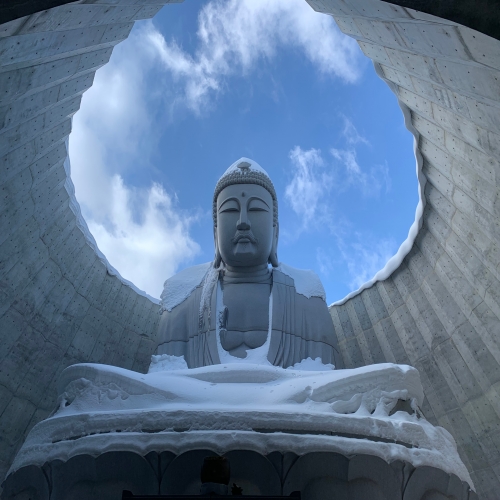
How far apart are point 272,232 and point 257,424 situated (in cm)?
313

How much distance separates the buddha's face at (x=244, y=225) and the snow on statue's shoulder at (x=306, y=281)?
1.18ft

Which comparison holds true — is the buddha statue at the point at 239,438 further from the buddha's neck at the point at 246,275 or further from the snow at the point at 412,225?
the snow at the point at 412,225

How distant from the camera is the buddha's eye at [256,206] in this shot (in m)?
5.79

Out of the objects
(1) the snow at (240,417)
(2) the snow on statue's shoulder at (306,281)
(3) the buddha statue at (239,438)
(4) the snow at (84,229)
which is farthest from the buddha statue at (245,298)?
(1) the snow at (240,417)

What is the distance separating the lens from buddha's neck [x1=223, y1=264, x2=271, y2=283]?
19.3ft

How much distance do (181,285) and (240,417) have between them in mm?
3069

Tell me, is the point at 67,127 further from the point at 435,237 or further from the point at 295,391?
the point at 435,237

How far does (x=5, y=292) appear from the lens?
522cm

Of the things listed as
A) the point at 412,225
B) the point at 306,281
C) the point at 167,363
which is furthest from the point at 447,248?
the point at 167,363

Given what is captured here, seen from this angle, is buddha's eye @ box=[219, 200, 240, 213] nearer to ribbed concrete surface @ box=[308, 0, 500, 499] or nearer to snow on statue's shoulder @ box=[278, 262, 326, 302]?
snow on statue's shoulder @ box=[278, 262, 326, 302]

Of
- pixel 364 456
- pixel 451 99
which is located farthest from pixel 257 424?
pixel 451 99

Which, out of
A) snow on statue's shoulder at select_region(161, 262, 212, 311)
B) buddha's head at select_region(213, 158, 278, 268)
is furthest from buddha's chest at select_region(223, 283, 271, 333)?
snow on statue's shoulder at select_region(161, 262, 212, 311)

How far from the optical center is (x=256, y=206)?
19.0 feet

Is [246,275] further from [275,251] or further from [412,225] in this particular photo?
[412,225]
